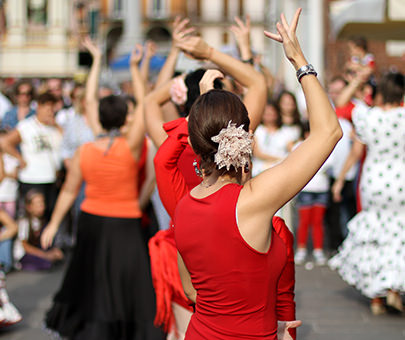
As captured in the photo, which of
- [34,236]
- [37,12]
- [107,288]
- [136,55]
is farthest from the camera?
[37,12]

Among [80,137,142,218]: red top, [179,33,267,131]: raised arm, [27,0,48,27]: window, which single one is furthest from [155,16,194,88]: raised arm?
[27,0,48,27]: window

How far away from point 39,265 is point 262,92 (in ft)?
17.6

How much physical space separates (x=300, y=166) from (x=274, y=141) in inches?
231

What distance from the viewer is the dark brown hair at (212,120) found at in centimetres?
228

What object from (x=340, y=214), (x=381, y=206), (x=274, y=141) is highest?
(x=274, y=141)

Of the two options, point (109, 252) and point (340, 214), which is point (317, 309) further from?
point (340, 214)

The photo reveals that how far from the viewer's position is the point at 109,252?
4652 millimetres

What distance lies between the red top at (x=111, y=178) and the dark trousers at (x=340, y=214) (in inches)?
166

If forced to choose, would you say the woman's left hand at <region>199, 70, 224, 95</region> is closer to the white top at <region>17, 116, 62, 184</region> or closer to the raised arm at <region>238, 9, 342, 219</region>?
the raised arm at <region>238, 9, 342, 219</region>

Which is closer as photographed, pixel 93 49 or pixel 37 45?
pixel 93 49

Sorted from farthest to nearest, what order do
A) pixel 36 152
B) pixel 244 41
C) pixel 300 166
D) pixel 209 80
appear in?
pixel 36 152
pixel 244 41
pixel 209 80
pixel 300 166

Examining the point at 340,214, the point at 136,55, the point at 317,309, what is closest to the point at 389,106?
the point at 317,309

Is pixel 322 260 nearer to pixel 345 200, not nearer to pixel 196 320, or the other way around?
pixel 345 200

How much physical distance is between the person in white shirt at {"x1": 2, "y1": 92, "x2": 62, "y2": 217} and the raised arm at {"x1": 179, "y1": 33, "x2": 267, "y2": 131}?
5.20 m
